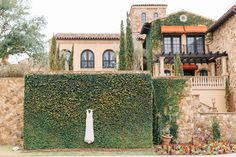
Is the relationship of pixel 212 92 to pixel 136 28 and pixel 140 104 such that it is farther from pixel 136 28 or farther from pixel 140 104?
pixel 136 28

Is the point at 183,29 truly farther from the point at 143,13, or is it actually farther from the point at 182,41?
the point at 143,13

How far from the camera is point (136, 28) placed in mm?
51250

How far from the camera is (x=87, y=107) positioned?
18.9 m

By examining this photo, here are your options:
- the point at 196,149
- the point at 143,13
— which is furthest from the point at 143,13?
the point at 196,149

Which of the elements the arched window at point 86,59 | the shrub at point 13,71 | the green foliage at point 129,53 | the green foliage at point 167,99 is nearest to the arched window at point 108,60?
the arched window at point 86,59

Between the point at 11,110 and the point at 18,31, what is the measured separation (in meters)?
10.8

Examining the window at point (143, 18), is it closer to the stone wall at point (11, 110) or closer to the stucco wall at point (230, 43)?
the stucco wall at point (230, 43)

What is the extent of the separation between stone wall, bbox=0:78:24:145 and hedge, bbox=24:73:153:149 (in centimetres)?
205

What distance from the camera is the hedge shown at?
18.6 m

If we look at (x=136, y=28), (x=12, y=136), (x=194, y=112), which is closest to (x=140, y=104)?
(x=194, y=112)

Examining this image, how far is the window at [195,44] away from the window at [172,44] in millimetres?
991

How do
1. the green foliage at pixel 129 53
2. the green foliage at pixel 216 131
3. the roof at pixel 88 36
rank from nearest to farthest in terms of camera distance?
the green foliage at pixel 216 131, the green foliage at pixel 129 53, the roof at pixel 88 36

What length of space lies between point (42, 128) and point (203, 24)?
22007mm

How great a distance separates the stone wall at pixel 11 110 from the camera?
20.3 metres
